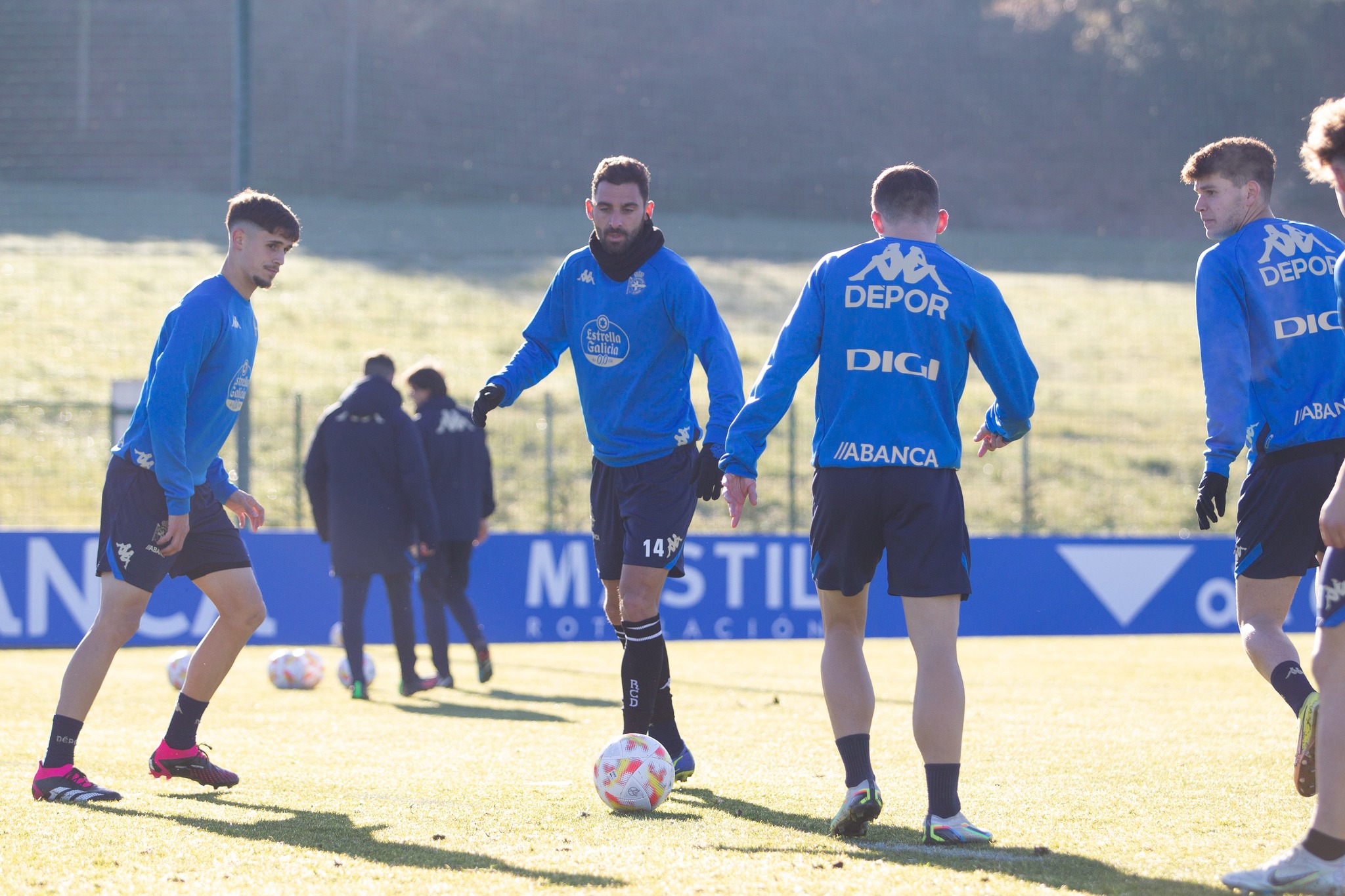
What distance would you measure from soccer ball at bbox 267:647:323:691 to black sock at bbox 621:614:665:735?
459 cm

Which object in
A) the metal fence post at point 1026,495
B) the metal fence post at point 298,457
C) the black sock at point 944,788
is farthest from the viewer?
the metal fence post at point 1026,495

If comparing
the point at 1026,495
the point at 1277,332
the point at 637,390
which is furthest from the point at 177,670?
the point at 1026,495

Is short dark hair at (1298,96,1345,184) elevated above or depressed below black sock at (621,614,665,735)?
above

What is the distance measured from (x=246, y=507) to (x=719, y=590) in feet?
25.7

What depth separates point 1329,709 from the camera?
11.0 ft

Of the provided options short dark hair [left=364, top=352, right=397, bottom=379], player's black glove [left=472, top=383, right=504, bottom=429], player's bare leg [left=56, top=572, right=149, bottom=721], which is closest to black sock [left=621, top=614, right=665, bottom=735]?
player's black glove [left=472, top=383, right=504, bottom=429]

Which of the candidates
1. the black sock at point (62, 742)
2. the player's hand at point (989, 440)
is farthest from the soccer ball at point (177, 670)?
the player's hand at point (989, 440)

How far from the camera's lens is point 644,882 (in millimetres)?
3598

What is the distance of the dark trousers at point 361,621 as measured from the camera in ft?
28.5

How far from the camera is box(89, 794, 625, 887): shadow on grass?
12.3 ft

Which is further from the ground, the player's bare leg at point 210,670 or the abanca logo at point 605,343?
the abanca logo at point 605,343

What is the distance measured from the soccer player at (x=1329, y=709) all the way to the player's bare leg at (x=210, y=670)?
11.3 feet

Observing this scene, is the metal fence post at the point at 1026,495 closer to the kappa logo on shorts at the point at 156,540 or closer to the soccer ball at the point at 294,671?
the soccer ball at the point at 294,671

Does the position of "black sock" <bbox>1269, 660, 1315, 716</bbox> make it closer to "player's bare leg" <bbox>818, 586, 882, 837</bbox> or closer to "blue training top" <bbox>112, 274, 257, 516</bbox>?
"player's bare leg" <bbox>818, 586, 882, 837</bbox>
